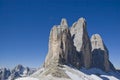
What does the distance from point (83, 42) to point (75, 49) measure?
11.5m

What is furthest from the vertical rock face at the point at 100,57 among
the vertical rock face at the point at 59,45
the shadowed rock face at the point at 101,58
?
the vertical rock face at the point at 59,45

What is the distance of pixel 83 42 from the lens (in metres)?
158

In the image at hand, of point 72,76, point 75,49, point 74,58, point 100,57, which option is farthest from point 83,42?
point 72,76

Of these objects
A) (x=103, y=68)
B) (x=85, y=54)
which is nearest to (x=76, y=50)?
(x=85, y=54)

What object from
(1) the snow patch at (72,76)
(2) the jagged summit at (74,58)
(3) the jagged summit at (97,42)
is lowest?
(1) the snow patch at (72,76)

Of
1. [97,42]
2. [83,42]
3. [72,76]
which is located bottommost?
[72,76]

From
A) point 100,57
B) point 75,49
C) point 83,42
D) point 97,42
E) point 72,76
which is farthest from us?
point 97,42

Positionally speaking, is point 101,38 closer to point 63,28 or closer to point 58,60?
point 63,28

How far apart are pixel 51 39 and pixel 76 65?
60.8 ft

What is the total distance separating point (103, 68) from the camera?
168750 mm

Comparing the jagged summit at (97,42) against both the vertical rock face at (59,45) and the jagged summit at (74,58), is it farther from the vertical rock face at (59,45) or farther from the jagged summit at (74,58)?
the vertical rock face at (59,45)

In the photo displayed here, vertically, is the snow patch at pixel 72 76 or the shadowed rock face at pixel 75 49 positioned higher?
the shadowed rock face at pixel 75 49

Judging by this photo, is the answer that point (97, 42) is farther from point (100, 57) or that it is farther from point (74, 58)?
point (74, 58)

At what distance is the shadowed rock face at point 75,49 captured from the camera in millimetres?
133250
